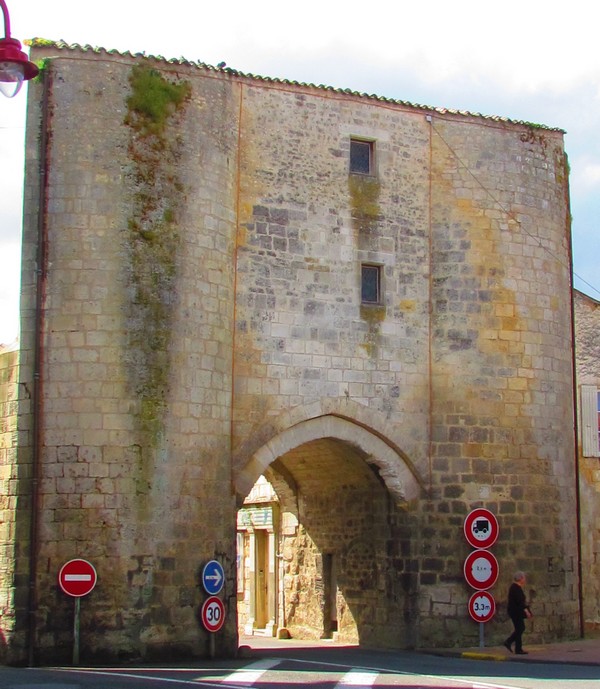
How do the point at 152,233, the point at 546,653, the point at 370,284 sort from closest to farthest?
the point at 152,233
the point at 546,653
the point at 370,284

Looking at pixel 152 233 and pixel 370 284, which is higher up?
pixel 152 233

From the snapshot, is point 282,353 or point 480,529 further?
point 480,529

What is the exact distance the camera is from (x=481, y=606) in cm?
1822

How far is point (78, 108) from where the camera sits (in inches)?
659

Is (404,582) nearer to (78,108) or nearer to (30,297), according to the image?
(30,297)

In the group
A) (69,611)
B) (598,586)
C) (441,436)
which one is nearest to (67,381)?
(69,611)

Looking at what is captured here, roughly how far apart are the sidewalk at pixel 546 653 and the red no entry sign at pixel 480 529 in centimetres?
148

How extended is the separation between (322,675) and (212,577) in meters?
3.16

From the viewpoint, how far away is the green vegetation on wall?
16.5m

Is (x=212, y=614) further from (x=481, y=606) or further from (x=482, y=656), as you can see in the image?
(x=481, y=606)

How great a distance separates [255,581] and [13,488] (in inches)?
409

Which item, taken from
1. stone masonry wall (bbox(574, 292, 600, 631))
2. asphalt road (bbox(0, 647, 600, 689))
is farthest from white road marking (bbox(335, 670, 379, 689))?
stone masonry wall (bbox(574, 292, 600, 631))

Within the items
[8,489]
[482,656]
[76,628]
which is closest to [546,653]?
[482,656]

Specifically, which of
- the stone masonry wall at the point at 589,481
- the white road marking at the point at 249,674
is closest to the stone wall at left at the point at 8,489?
the white road marking at the point at 249,674
